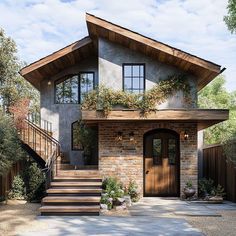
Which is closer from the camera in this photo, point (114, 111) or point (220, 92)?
point (114, 111)

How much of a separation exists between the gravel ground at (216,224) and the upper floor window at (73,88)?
842 cm

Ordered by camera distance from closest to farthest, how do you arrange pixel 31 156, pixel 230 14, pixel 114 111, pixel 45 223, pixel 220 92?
pixel 45 223 → pixel 230 14 → pixel 114 111 → pixel 31 156 → pixel 220 92

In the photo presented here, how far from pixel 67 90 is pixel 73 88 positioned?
280 mm

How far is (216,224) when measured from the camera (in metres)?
9.43

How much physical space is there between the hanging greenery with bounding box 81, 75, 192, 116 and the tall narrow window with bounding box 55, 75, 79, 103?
2.75m

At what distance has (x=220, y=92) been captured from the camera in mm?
40469

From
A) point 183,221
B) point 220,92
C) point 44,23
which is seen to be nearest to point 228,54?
point 220,92

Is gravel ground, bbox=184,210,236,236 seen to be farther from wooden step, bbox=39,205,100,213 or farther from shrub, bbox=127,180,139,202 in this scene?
shrub, bbox=127,180,139,202

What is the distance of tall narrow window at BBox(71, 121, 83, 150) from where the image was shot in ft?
53.6

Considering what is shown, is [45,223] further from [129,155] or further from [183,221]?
[129,155]

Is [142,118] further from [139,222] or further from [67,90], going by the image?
[67,90]

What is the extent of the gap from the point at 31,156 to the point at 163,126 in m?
5.52

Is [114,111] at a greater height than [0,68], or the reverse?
[0,68]

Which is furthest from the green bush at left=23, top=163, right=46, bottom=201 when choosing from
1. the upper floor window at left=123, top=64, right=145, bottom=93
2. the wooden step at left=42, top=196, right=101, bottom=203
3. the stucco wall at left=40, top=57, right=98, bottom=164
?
the upper floor window at left=123, top=64, right=145, bottom=93
